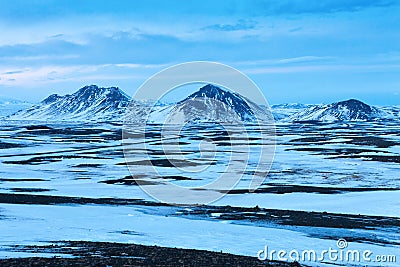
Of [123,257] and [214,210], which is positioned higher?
[123,257]

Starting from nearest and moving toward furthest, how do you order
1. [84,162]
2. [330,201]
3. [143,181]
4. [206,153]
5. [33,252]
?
[33,252], [330,201], [143,181], [84,162], [206,153]

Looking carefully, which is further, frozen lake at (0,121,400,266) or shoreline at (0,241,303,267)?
frozen lake at (0,121,400,266)

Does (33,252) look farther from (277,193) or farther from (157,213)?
(277,193)

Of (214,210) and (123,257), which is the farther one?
(214,210)

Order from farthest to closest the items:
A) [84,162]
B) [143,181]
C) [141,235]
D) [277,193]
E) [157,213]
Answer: [84,162] < [143,181] < [277,193] < [157,213] < [141,235]

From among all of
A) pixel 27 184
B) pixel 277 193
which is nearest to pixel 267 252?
pixel 277 193

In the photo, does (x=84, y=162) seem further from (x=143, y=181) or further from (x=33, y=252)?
(x=33, y=252)

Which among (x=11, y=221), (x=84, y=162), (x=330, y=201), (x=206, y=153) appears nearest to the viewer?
(x=11, y=221)

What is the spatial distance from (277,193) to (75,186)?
14.2 m

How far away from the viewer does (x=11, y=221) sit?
2264 cm

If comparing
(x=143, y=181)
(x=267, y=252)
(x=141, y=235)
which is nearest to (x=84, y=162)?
(x=143, y=181)

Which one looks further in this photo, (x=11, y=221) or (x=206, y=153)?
(x=206, y=153)

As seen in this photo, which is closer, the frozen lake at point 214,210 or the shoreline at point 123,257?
the shoreline at point 123,257

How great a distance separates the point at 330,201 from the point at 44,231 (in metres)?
17.1
